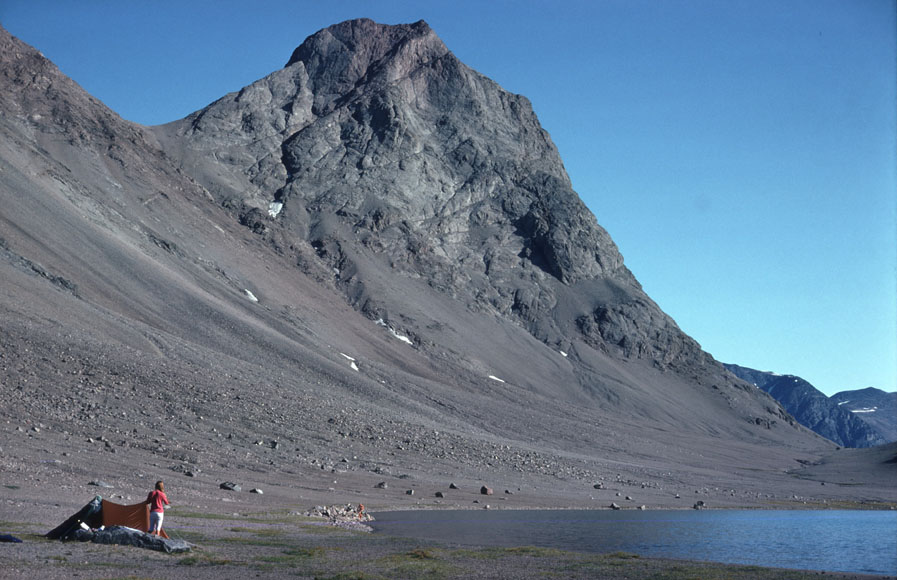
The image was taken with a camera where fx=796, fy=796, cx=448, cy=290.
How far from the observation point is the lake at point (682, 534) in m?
38.2

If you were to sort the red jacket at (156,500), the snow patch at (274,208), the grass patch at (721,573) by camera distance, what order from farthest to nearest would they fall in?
the snow patch at (274,208) → the grass patch at (721,573) → the red jacket at (156,500)

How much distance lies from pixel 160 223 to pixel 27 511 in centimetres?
10858

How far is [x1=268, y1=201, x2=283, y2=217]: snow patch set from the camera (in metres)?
179

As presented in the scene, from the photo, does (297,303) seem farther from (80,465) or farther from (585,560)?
(585,560)

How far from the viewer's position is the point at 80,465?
48.7 m

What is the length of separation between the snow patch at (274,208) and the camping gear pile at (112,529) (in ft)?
505

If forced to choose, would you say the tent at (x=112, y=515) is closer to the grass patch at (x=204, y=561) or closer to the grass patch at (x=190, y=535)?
the grass patch at (x=190, y=535)

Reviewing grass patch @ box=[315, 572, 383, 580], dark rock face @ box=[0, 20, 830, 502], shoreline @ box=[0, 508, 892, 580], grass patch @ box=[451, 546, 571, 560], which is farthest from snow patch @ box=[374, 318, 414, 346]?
grass patch @ box=[315, 572, 383, 580]

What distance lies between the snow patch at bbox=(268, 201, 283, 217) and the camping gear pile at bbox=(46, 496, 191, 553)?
15380 cm

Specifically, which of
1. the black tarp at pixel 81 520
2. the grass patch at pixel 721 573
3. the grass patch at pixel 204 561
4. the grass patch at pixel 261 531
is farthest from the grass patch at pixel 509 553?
the black tarp at pixel 81 520

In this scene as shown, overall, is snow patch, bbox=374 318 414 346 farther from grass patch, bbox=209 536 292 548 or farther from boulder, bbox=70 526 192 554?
boulder, bbox=70 526 192 554

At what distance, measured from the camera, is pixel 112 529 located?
26.5m

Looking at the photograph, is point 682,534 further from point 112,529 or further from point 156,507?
point 112,529

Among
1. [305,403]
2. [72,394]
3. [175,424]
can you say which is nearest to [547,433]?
[305,403]
